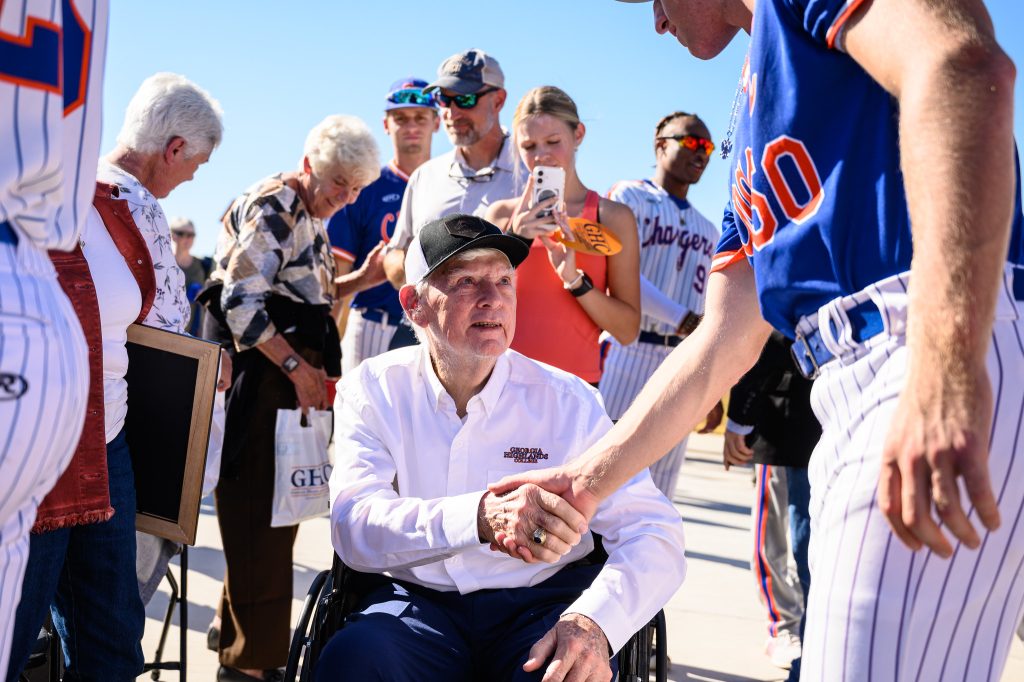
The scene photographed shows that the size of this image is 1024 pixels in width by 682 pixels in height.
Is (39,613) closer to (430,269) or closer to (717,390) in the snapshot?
(430,269)

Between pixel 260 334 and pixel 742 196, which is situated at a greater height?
pixel 742 196

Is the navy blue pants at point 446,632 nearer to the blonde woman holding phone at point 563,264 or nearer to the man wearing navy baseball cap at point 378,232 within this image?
the blonde woman holding phone at point 563,264

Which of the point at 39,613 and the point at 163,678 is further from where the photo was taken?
the point at 163,678

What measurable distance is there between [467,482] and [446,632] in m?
0.40

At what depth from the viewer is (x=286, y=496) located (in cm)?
372

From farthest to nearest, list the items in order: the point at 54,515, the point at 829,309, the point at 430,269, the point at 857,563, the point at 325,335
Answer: the point at 325,335 → the point at 430,269 → the point at 54,515 → the point at 829,309 → the point at 857,563

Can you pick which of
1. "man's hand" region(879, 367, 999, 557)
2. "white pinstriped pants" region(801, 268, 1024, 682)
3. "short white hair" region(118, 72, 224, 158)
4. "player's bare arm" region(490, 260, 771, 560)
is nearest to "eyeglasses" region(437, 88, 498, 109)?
"short white hair" region(118, 72, 224, 158)

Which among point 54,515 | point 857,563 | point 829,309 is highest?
point 829,309

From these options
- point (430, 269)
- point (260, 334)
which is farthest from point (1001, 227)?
point (260, 334)

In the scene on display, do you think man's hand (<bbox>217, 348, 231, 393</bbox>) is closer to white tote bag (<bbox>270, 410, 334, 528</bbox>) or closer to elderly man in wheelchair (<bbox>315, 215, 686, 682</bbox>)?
white tote bag (<bbox>270, 410, 334, 528</bbox>)

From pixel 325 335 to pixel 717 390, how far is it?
238cm

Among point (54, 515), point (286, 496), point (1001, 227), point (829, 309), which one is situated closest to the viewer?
point (1001, 227)

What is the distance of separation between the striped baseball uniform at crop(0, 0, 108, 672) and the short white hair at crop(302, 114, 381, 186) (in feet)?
8.64

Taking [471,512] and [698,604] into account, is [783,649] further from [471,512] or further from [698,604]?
[471,512]
